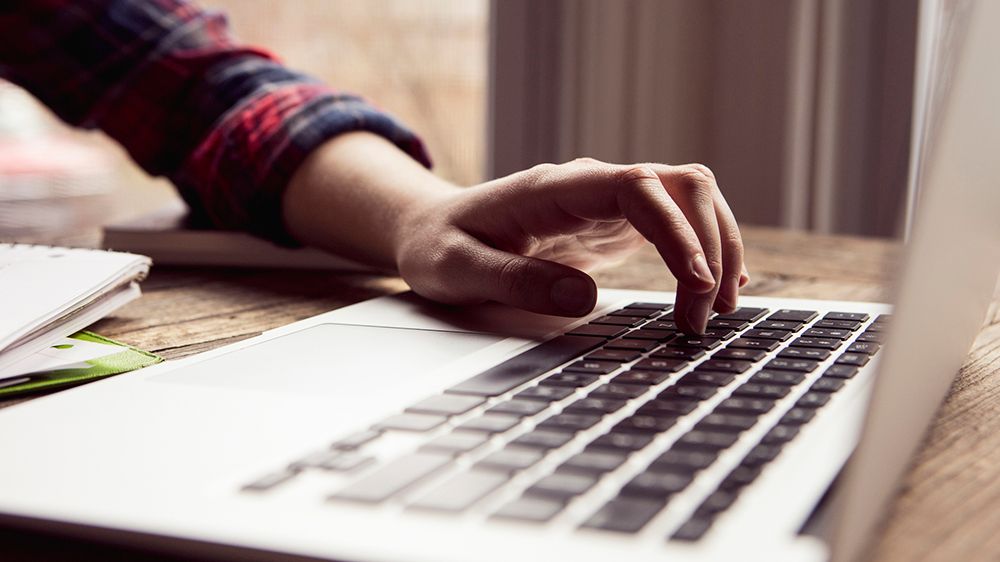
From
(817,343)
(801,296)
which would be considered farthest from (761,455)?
(801,296)

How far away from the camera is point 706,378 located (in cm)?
44

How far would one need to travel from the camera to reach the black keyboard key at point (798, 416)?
1.19ft

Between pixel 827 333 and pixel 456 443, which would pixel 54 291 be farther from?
pixel 827 333

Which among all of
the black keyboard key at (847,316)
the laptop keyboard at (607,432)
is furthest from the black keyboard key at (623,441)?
the black keyboard key at (847,316)

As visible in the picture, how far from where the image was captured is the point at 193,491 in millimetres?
302

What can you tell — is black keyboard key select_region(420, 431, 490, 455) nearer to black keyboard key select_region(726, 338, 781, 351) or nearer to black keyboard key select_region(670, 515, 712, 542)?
black keyboard key select_region(670, 515, 712, 542)

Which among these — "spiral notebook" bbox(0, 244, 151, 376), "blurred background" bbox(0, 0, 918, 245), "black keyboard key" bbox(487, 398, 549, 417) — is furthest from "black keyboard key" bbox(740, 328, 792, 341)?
"blurred background" bbox(0, 0, 918, 245)

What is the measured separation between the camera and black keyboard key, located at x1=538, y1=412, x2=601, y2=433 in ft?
1.14

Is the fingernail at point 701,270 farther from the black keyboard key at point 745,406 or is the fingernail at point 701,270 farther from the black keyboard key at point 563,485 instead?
the black keyboard key at point 563,485

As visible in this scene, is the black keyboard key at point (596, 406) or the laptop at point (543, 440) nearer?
the laptop at point (543, 440)

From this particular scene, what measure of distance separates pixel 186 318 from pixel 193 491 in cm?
40

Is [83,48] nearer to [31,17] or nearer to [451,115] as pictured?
[31,17]

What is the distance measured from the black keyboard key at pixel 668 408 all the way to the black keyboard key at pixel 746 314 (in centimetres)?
23

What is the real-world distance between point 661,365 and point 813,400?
9 cm
